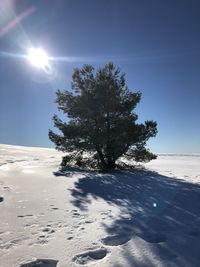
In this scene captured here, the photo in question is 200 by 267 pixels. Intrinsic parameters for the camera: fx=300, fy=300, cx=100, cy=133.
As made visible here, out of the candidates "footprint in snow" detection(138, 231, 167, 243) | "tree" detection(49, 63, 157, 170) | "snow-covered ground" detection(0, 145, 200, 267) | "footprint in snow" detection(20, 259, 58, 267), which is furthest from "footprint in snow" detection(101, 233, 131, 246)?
"tree" detection(49, 63, 157, 170)

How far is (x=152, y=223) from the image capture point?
6.52 m

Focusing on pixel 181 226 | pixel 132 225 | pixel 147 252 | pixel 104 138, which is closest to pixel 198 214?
pixel 181 226

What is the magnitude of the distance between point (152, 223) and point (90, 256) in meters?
2.31

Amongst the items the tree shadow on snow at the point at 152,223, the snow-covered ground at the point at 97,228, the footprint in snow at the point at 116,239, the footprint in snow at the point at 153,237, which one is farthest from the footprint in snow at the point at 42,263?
the footprint in snow at the point at 153,237

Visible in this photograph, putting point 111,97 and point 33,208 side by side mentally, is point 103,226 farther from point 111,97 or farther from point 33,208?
point 111,97

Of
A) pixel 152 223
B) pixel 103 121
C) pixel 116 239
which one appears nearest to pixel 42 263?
pixel 116 239

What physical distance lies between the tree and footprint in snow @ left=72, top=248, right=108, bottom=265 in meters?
14.2

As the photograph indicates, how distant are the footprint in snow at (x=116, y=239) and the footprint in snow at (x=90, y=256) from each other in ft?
1.12

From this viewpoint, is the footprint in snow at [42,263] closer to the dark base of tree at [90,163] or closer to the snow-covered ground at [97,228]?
the snow-covered ground at [97,228]

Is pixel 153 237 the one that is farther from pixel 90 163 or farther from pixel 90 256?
pixel 90 163

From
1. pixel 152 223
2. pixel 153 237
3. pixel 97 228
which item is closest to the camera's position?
pixel 153 237

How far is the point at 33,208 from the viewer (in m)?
7.64

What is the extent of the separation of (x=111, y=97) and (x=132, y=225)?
45.6ft

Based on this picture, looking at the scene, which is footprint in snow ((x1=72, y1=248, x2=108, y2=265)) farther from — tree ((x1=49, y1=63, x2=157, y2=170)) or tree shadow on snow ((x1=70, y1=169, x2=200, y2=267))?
tree ((x1=49, y1=63, x2=157, y2=170))
